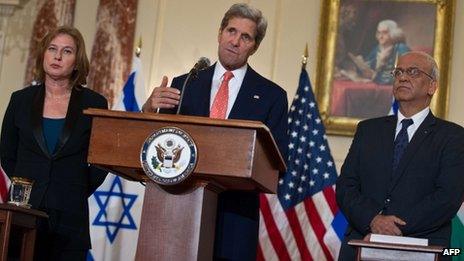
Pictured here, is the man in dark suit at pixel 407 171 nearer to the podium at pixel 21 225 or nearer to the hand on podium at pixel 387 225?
the hand on podium at pixel 387 225

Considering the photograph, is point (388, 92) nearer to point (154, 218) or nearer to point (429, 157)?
point (429, 157)

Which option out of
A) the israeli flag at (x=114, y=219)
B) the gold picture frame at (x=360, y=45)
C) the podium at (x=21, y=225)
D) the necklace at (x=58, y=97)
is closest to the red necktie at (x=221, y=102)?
the necklace at (x=58, y=97)

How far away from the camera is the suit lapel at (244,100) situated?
147 inches

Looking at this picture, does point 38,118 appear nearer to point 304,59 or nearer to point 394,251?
point 394,251

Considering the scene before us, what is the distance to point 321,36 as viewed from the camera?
7.12 metres

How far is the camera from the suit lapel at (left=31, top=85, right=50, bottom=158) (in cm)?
382

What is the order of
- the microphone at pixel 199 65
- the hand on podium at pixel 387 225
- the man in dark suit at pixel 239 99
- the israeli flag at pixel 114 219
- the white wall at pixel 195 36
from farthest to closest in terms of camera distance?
the white wall at pixel 195 36 < the israeli flag at pixel 114 219 < the hand on podium at pixel 387 225 < the man in dark suit at pixel 239 99 < the microphone at pixel 199 65

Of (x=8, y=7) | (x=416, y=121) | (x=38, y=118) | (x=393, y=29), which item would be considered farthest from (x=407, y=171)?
(x=8, y=7)

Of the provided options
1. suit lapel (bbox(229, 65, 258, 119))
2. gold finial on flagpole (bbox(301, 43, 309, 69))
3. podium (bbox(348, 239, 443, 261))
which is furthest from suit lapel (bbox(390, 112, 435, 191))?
gold finial on flagpole (bbox(301, 43, 309, 69))

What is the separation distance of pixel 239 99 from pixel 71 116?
2.68 feet

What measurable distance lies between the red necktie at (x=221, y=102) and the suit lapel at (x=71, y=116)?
2.22ft

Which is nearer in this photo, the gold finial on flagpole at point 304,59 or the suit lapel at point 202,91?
the suit lapel at point 202,91

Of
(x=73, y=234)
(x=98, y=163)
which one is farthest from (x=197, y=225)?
(x=73, y=234)

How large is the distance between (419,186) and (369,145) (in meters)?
0.38
